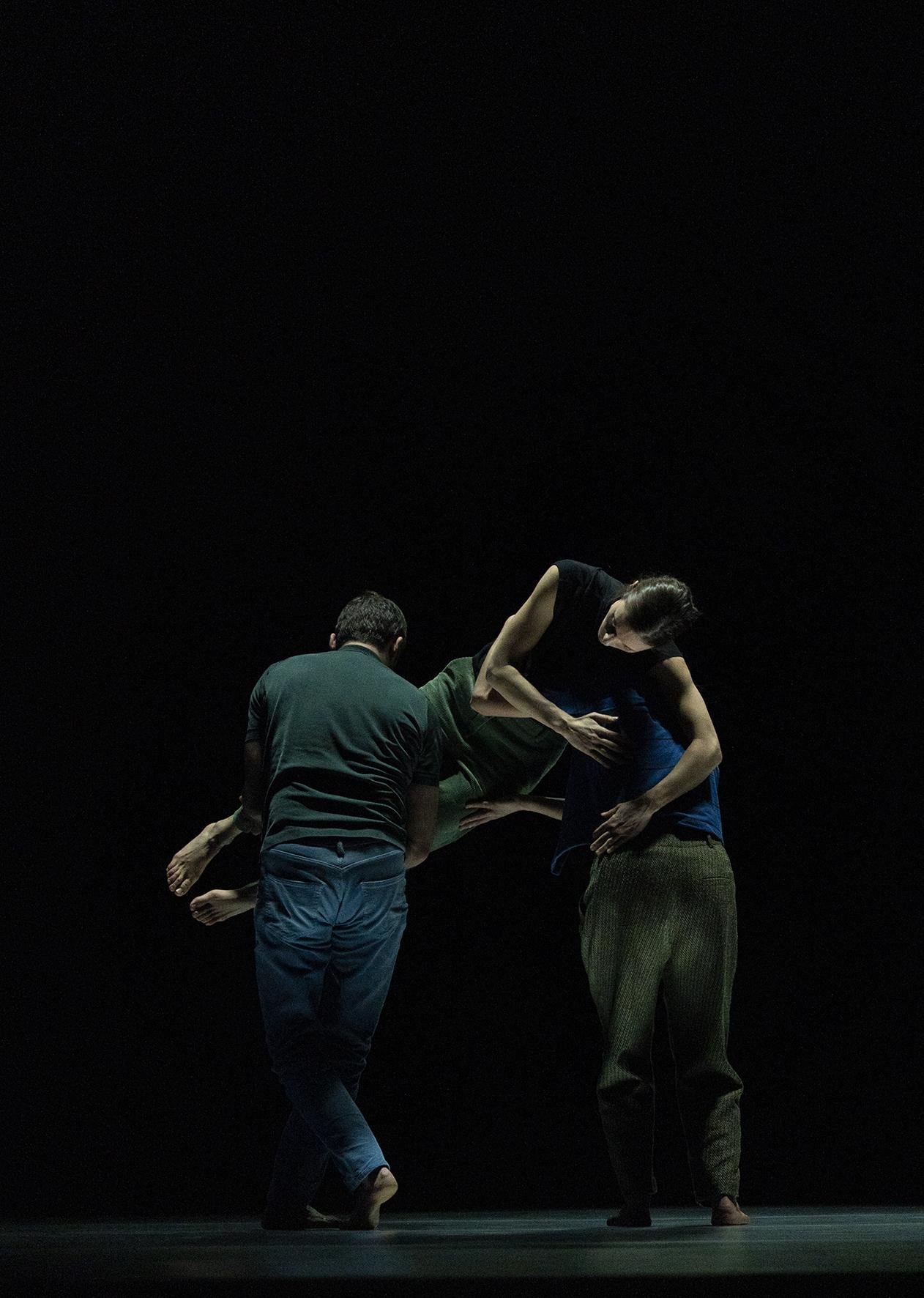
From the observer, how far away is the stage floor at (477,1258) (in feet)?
3.82

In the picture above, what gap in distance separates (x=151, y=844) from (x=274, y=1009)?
1415 millimetres

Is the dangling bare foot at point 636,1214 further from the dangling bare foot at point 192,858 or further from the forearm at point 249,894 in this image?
the dangling bare foot at point 192,858

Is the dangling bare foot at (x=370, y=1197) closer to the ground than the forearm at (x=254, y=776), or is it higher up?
closer to the ground

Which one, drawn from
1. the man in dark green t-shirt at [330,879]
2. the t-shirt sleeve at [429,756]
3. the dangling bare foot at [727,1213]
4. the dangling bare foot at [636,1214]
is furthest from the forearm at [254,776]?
the dangling bare foot at [727,1213]

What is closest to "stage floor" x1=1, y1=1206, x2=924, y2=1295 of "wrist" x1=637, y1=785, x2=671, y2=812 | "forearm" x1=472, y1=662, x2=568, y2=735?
"wrist" x1=637, y1=785, x2=671, y2=812

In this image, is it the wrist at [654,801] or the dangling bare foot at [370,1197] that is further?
the wrist at [654,801]

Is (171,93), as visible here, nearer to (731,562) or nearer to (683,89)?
(683,89)

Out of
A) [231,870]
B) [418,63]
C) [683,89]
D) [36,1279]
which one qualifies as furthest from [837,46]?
[36,1279]

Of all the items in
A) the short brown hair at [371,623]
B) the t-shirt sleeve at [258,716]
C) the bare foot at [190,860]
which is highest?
the short brown hair at [371,623]

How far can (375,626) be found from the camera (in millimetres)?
2502

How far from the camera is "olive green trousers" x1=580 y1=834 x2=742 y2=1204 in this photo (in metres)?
2.13

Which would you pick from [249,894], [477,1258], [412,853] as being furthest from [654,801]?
[477,1258]

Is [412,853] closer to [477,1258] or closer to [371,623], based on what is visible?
[371,623]

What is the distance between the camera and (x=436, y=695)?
9.98 feet
